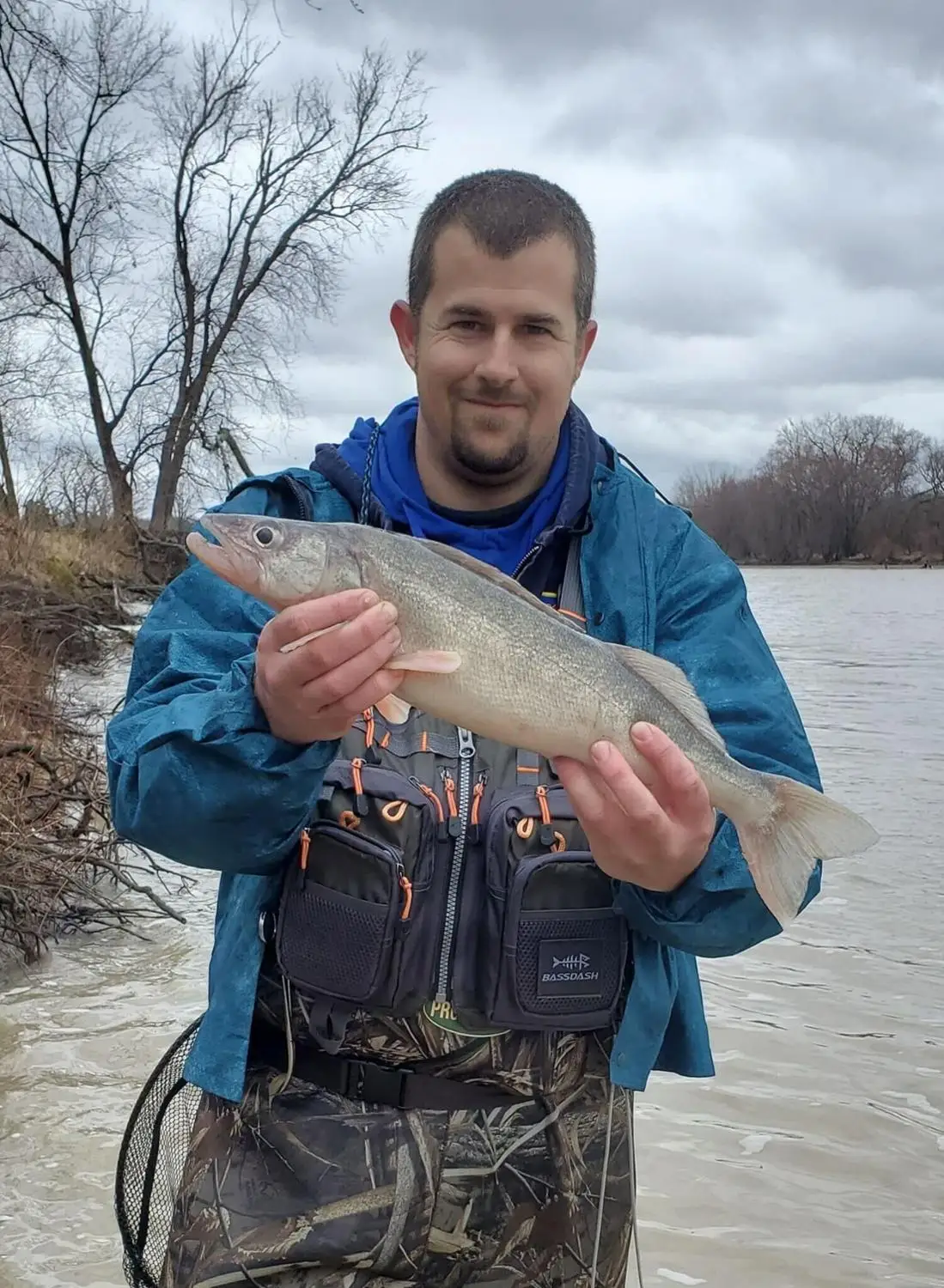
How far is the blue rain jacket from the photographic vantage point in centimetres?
236

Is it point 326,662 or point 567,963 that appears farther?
point 567,963

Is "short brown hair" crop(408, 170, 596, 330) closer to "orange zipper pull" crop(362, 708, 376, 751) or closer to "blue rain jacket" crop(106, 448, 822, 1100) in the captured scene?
"blue rain jacket" crop(106, 448, 822, 1100)

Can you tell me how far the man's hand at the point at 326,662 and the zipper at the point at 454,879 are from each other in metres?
0.44

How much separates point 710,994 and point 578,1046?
4.28 m

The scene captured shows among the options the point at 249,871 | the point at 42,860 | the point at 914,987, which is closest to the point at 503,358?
the point at 249,871

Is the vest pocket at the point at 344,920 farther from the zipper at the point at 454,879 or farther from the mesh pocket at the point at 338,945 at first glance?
the zipper at the point at 454,879

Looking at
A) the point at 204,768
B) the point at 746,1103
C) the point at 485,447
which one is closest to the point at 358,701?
the point at 204,768

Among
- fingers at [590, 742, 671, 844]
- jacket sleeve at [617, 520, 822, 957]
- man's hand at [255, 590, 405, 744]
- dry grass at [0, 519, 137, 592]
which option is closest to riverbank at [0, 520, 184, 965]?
man's hand at [255, 590, 405, 744]

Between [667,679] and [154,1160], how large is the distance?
1.80 m

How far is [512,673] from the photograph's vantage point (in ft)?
8.25

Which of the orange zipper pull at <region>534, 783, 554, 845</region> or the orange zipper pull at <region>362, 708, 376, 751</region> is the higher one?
the orange zipper pull at <region>362, 708, 376, 751</region>

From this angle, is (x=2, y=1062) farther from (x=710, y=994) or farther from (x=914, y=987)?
(x=914, y=987)

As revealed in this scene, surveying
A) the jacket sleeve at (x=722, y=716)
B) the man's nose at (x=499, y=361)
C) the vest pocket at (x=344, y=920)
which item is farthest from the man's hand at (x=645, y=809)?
the man's nose at (x=499, y=361)

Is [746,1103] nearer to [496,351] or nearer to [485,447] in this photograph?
[485,447]
